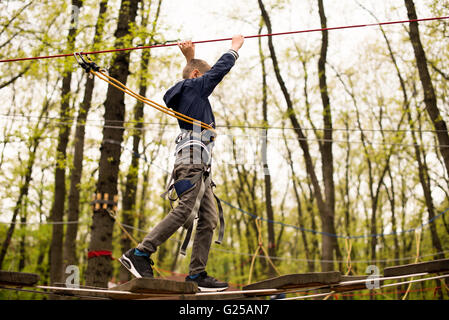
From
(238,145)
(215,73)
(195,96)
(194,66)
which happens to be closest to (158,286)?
(195,96)

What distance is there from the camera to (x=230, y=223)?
30.2 metres

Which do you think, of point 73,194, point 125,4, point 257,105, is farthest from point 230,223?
point 125,4

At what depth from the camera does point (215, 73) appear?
381 cm

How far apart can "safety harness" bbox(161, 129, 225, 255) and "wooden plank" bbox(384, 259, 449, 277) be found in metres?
1.59

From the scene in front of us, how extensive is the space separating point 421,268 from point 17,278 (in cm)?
338

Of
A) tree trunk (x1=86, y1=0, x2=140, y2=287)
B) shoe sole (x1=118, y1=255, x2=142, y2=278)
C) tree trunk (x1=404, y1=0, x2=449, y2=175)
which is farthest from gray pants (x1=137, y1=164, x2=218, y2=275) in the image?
tree trunk (x1=404, y1=0, x2=449, y2=175)

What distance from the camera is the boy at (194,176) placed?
361 cm

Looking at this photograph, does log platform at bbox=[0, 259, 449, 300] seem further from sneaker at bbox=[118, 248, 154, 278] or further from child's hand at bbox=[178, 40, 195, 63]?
A: child's hand at bbox=[178, 40, 195, 63]

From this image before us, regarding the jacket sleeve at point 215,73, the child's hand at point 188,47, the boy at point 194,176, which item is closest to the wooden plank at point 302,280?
the boy at point 194,176

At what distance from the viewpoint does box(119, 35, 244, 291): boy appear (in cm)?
361

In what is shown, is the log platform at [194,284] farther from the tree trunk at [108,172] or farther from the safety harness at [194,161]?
the tree trunk at [108,172]

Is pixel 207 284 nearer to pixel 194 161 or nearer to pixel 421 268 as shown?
pixel 194 161

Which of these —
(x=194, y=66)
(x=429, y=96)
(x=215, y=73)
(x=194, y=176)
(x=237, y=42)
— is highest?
(x=429, y=96)

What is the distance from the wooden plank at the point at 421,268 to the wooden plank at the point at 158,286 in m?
1.84
